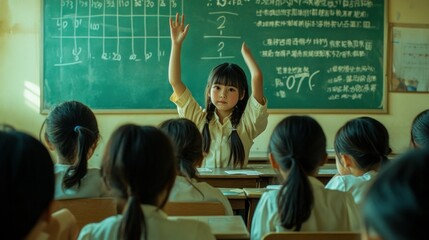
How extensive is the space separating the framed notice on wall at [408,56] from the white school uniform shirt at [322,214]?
3.40 metres

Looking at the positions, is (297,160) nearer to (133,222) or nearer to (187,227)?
(187,227)

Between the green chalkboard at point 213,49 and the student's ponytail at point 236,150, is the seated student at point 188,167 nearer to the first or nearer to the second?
the student's ponytail at point 236,150

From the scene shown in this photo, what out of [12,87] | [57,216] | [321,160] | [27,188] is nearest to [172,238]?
[57,216]

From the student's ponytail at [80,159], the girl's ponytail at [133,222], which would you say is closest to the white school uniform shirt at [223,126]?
the student's ponytail at [80,159]

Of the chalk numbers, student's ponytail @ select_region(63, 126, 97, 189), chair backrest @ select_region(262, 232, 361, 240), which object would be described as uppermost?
the chalk numbers

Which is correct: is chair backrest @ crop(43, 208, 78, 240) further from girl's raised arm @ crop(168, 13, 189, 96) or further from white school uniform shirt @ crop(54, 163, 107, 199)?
girl's raised arm @ crop(168, 13, 189, 96)

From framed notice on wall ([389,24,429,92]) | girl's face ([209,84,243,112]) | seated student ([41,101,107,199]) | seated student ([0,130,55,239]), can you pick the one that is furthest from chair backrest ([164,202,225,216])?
framed notice on wall ([389,24,429,92])

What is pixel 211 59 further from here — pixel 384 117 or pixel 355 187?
pixel 355 187

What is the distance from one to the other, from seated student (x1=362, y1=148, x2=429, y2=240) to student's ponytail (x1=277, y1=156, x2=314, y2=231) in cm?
89

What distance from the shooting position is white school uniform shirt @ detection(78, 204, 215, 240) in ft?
4.05

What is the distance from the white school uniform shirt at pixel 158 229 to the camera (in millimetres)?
1233

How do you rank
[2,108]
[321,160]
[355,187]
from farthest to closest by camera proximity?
[2,108] < [355,187] < [321,160]

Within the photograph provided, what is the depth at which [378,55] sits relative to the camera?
15.3 feet

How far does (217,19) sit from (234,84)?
146 centimetres
